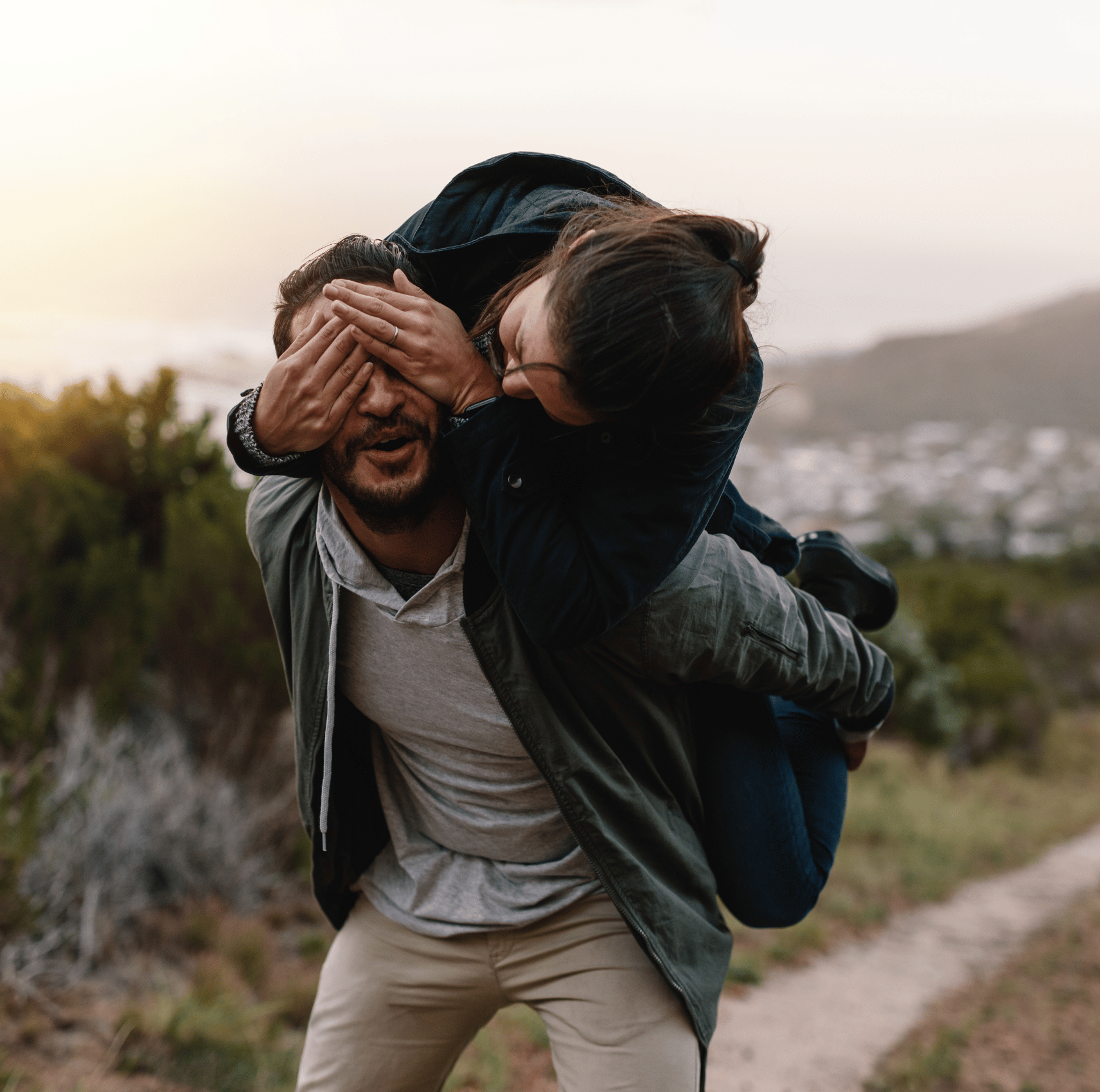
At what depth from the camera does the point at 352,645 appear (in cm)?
192

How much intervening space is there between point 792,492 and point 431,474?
2724 inches

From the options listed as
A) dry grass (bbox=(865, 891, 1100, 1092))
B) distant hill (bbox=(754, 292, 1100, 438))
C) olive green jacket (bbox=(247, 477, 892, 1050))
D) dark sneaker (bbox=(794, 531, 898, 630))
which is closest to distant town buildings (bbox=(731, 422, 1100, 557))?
distant hill (bbox=(754, 292, 1100, 438))

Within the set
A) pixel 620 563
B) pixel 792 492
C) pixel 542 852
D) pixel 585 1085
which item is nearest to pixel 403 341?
pixel 620 563

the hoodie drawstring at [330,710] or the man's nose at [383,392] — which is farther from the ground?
the man's nose at [383,392]

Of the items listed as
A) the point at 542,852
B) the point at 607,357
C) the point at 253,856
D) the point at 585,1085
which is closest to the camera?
the point at 607,357

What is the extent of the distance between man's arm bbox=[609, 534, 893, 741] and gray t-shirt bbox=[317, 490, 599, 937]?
36cm

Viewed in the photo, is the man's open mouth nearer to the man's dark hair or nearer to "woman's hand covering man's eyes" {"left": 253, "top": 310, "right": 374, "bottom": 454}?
"woman's hand covering man's eyes" {"left": 253, "top": 310, "right": 374, "bottom": 454}

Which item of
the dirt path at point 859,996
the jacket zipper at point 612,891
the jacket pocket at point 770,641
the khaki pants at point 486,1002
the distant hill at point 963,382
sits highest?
the jacket pocket at point 770,641

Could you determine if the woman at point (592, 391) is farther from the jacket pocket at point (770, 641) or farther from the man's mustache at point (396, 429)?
the jacket pocket at point (770, 641)

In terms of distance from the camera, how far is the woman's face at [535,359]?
1472 millimetres

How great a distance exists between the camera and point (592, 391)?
4.68ft

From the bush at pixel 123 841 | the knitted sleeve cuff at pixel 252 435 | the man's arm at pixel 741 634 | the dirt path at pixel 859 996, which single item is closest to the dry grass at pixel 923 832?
the dirt path at pixel 859 996

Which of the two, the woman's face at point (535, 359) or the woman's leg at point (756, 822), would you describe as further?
the woman's leg at point (756, 822)

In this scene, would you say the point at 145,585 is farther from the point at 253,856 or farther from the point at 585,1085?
the point at 585,1085
